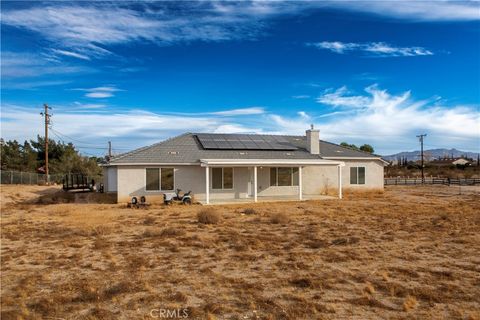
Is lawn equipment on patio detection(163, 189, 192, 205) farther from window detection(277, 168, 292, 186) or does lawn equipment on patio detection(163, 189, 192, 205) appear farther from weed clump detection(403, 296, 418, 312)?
weed clump detection(403, 296, 418, 312)

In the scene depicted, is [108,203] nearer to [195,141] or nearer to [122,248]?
[195,141]

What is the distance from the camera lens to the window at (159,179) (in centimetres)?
2228

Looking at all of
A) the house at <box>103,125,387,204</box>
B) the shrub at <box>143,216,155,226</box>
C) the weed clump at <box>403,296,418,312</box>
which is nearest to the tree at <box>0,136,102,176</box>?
the house at <box>103,125,387,204</box>

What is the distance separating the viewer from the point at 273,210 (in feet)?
61.3

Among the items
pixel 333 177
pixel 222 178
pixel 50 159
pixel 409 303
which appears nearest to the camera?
pixel 409 303

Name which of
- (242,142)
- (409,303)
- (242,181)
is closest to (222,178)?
(242,181)

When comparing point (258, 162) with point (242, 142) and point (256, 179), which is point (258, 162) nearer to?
point (256, 179)

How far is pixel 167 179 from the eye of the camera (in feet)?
74.2

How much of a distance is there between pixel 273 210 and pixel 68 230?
913 cm

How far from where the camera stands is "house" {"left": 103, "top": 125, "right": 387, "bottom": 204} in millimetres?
22078

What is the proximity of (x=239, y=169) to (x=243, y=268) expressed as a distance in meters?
15.8

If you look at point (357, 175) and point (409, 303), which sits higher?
point (357, 175)

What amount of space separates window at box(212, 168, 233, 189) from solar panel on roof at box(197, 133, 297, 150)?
2182 millimetres

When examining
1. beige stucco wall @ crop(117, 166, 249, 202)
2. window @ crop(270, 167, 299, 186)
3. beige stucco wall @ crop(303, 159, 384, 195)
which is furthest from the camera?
beige stucco wall @ crop(303, 159, 384, 195)
